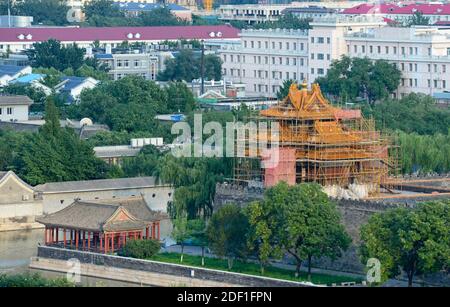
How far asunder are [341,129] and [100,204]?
4.86m

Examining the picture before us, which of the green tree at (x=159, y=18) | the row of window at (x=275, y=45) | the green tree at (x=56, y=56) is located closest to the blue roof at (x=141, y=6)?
the green tree at (x=159, y=18)

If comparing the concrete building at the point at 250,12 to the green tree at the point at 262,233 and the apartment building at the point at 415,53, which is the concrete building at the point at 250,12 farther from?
the green tree at the point at 262,233

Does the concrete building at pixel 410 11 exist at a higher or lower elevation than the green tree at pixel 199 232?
higher

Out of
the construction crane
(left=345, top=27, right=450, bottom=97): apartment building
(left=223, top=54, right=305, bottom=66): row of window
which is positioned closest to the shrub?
(left=345, top=27, right=450, bottom=97): apartment building

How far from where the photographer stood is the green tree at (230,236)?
35594 millimetres

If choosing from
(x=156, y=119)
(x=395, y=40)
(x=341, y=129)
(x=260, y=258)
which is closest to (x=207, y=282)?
(x=260, y=258)

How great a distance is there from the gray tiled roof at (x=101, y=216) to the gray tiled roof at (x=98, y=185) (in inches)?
193

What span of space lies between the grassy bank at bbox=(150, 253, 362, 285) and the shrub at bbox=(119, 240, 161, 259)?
131mm

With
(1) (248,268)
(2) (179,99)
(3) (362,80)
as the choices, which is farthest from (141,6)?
(1) (248,268)

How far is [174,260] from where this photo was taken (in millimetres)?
36125

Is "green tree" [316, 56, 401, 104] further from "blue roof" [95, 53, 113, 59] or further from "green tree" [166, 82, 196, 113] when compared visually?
"blue roof" [95, 53, 113, 59]

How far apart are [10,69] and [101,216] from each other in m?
30.6

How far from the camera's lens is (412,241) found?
32562 mm

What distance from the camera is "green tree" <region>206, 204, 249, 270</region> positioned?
1401 inches
